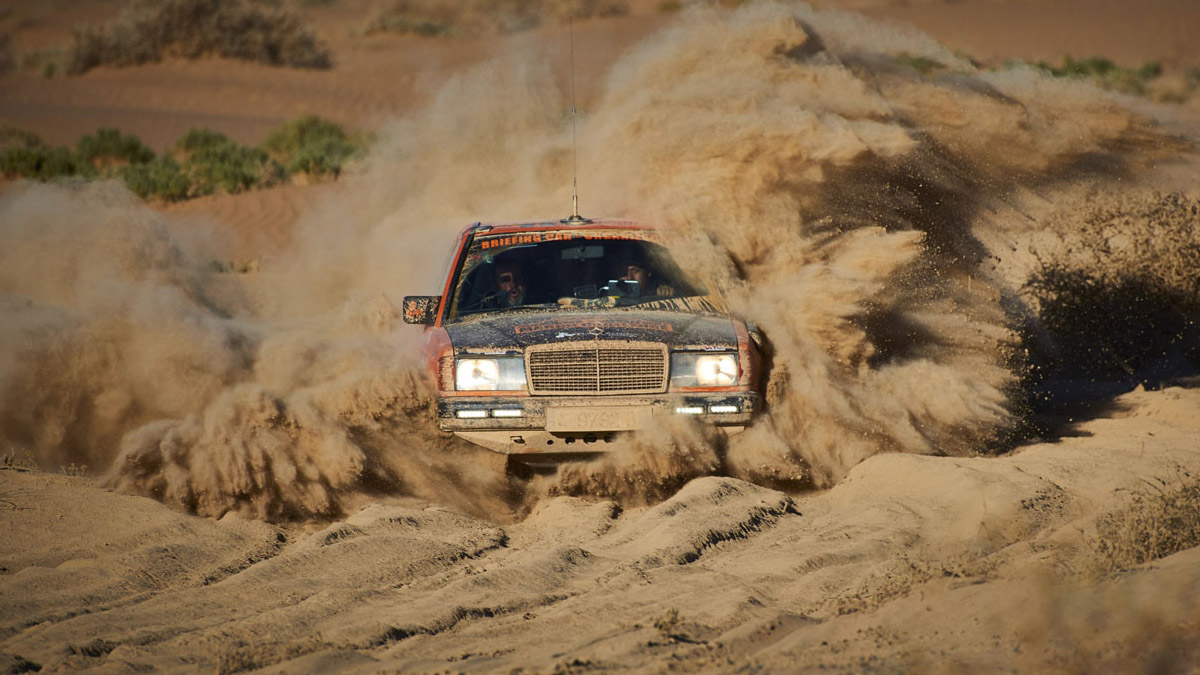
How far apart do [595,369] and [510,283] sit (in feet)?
4.09

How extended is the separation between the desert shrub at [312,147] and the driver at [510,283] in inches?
558

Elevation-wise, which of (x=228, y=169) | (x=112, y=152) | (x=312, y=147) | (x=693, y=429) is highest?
(x=112, y=152)

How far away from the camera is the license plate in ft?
22.7

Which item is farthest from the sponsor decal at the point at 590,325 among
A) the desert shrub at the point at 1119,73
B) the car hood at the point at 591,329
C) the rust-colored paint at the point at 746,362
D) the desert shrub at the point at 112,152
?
the desert shrub at the point at 1119,73

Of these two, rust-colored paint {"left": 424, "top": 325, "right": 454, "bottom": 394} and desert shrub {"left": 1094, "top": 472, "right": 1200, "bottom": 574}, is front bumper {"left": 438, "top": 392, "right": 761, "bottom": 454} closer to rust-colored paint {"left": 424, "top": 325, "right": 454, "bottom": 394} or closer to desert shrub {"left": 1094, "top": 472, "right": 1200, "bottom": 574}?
rust-colored paint {"left": 424, "top": 325, "right": 454, "bottom": 394}

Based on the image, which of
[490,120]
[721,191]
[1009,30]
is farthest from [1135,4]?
[721,191]

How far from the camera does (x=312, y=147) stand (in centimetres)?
2341

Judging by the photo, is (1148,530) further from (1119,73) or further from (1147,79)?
(1147,79)

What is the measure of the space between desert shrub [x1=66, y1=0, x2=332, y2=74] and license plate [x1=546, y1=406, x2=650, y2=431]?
1414 inches

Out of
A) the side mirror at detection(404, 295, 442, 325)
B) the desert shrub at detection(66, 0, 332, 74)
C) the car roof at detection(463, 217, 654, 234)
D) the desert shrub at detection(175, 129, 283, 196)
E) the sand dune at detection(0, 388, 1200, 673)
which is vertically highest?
the desert shrub at detection(66, 0, 332, 74)

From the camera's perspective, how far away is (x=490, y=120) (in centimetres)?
1436

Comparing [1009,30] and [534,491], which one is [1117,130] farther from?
[1009,30]

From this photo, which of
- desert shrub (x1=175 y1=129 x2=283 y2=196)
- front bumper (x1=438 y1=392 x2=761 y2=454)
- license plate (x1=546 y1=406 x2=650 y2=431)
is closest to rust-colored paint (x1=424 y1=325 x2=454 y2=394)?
front bumper (x1=438 y1=392 x2=761 y2=454)

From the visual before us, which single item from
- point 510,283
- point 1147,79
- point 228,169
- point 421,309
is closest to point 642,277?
point 510,283
